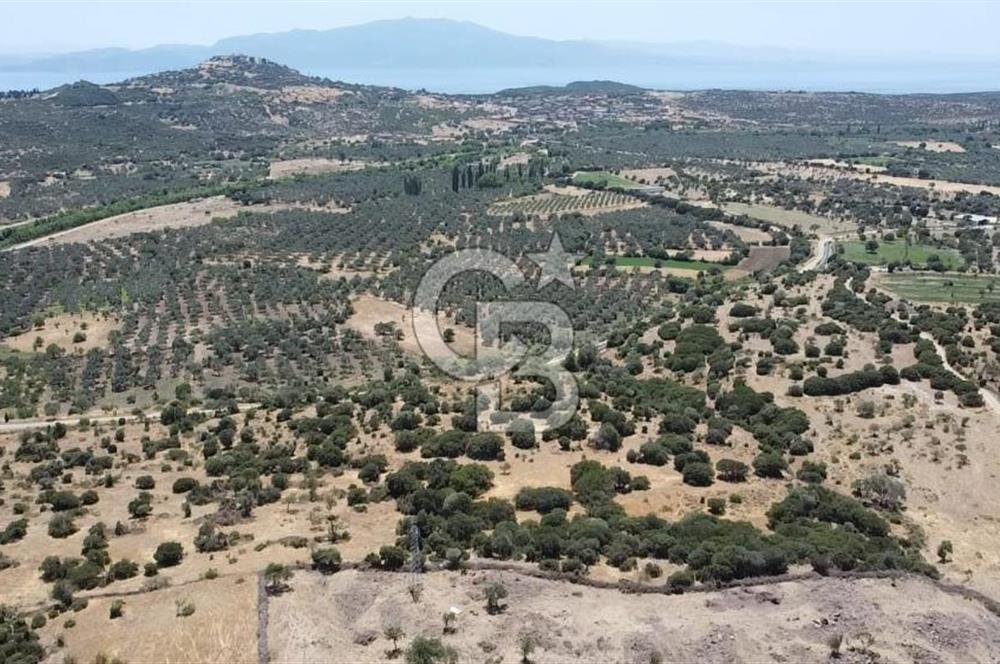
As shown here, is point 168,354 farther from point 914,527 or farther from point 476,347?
point 914,527

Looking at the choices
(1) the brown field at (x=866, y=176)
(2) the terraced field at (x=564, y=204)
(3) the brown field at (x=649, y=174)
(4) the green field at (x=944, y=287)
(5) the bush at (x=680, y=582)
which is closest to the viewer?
(5) the bush at (x=680, y=582)

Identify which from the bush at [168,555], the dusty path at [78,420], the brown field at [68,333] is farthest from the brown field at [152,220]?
the bush at [168,555]

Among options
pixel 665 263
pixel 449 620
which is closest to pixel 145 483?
pixel 449 620

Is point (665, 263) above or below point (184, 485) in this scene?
below

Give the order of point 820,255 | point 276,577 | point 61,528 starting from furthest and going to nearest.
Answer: point 820,255 → point 61,528 → point 276,577

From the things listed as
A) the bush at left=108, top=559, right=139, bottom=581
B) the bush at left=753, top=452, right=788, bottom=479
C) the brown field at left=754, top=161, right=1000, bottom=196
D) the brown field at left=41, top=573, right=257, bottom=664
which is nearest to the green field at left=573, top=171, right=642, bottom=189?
the brown field at left=754, top=161, right=1000, bottom=196

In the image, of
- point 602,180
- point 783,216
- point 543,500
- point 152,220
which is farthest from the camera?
point 602,180

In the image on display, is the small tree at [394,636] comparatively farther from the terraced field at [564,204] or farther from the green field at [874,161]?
the green field at [874,161]

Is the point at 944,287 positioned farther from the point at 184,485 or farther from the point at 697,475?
the point at 184,485
